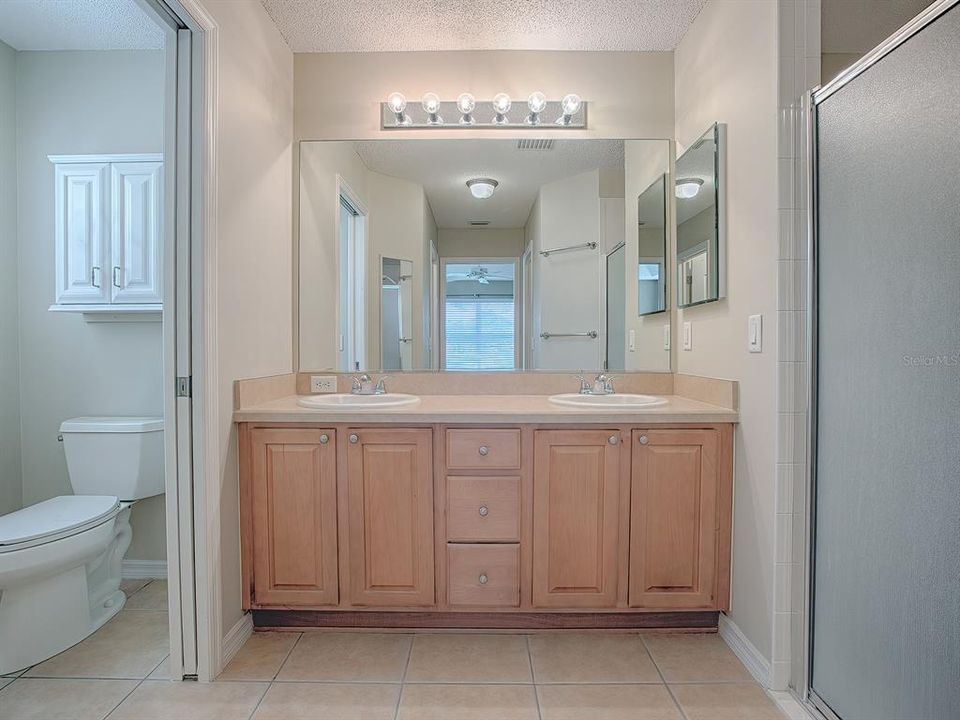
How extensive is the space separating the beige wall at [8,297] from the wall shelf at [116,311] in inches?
8.4

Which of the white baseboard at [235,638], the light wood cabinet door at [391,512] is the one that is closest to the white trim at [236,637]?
the white baseboard at [235,638]

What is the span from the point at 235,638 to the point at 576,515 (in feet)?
4.15

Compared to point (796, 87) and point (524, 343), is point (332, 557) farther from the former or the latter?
point (796, 87)

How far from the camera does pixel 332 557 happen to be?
203 centimetres

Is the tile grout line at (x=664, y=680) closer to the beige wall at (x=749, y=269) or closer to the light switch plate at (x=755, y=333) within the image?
the beige wall at (x=749, y=269)

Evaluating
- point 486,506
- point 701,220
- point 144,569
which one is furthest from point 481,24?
point 144,569

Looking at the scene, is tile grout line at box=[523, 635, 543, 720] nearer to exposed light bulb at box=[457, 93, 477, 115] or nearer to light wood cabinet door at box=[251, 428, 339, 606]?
light wood cabinet door at box=[251, 428, 339, 606]

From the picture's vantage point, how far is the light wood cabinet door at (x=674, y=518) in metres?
2.00

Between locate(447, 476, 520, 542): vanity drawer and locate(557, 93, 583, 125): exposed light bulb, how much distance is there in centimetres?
161

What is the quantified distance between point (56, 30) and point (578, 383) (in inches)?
106

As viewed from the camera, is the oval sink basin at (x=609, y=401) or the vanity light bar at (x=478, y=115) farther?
the vanity light bar at (x=478, y=115)

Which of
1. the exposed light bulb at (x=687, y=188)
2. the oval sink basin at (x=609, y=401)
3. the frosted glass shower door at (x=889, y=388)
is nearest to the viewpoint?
the frosted glass shower door at (x=889, y=388)

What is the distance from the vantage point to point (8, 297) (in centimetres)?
250

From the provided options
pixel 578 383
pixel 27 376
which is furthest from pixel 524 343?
pixel 27 376
